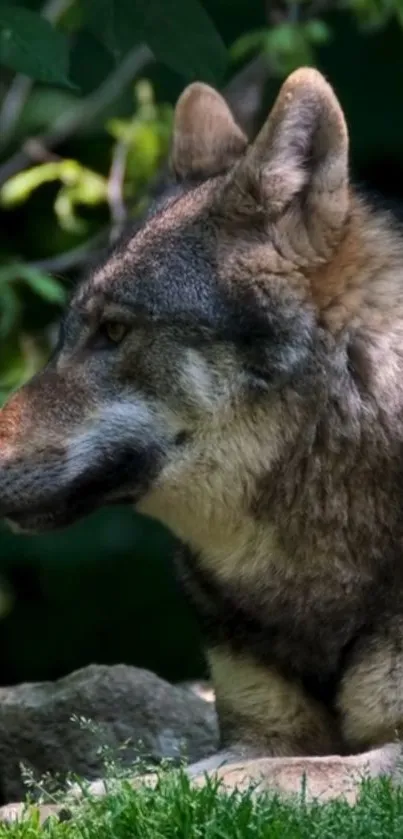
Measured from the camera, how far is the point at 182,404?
5.94 meters

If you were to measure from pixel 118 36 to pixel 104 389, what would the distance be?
3.88 feet

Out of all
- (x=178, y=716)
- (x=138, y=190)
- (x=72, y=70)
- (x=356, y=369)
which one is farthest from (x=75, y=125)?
(x=356, y=369)

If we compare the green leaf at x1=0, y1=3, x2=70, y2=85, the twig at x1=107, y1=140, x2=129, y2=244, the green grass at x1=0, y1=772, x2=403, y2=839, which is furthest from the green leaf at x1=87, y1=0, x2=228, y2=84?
the twig at x1=107, y1=140, x2=129, y2=244

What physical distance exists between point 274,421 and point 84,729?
1.54 metres

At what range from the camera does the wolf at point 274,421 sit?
5.85 meters

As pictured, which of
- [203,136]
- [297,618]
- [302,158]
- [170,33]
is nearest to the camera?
[302,158]

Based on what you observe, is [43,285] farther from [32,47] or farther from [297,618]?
[297,618]

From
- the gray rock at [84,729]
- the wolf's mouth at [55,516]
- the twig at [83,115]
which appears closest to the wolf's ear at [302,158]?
the wolf's mouth at [55,516]

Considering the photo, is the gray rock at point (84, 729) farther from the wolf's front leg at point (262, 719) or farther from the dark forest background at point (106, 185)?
the dark forest background at point (106, 185)

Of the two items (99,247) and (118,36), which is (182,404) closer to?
(118,36)

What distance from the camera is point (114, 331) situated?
6.06m

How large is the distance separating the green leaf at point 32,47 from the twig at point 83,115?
4.11m

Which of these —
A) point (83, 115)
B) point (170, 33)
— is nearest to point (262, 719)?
point (170, 33)

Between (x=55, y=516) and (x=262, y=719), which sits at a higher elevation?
(x=55, y=516)
